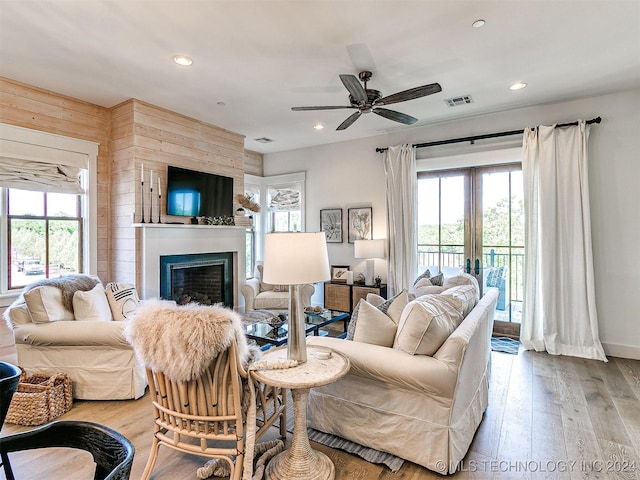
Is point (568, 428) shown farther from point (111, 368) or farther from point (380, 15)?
point (111, 368)

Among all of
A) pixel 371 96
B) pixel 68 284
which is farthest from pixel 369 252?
pixel 68 284

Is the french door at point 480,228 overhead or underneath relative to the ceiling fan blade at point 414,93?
underneath

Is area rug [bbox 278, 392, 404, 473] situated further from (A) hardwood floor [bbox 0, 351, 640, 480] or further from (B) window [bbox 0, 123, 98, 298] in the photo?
(B) window [bbox 0, 123, 98, 298]

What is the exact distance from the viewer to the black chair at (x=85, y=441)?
2.97 ft

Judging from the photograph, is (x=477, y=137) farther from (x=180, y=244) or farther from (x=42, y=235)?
(x=42, y=235)

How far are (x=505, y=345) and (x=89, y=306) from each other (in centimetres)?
447

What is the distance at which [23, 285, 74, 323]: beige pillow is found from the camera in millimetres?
2818

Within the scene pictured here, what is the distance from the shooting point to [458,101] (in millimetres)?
4098

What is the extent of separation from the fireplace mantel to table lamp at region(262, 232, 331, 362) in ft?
8.56

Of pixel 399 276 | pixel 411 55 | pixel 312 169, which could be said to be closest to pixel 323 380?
pixel 411 55

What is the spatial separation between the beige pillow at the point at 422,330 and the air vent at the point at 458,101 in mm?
2884

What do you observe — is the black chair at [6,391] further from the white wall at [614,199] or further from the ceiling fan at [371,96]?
the white wall at [614,199]

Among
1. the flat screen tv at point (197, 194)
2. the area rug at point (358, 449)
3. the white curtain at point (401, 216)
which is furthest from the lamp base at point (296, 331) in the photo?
the white curtain at point (401, 216)

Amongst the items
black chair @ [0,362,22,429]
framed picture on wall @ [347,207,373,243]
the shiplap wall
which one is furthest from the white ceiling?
black chair @ [0,362,22,429]
